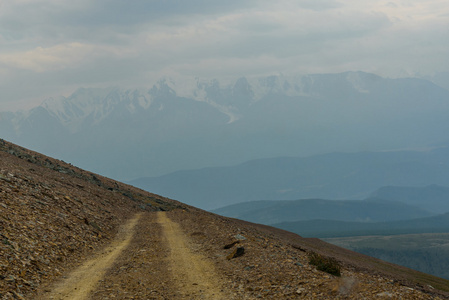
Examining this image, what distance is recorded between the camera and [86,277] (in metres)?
17.6

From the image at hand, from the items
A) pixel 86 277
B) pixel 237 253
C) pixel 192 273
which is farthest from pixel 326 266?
pixel 86 277

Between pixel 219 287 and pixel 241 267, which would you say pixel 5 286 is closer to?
pixel 219 287

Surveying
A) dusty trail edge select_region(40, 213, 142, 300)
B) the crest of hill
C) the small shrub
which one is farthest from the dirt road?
the small shrub

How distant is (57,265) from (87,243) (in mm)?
6327

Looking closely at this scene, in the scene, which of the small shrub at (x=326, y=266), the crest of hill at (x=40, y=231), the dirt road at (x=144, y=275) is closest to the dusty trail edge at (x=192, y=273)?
the dirt road at (x=144, y=275)

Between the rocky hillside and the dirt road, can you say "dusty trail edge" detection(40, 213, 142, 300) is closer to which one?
the dirt road

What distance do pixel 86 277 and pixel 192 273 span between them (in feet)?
14.3

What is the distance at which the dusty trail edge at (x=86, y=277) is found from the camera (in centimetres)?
1502

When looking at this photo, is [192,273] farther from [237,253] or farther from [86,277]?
[86,277]

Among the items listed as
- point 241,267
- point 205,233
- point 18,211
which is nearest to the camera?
point 241,267

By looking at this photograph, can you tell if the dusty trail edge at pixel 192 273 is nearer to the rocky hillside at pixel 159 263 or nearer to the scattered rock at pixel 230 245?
the rocky hillside at pixel 159 263

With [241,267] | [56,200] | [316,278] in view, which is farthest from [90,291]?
[56,200]

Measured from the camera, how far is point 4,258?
16.9m

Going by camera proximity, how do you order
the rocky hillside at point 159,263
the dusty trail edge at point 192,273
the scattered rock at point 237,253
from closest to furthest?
the rocky hillside at point 159,263 < the dusty trail edge at point 192,273 < the scattered rock at point 237,253
